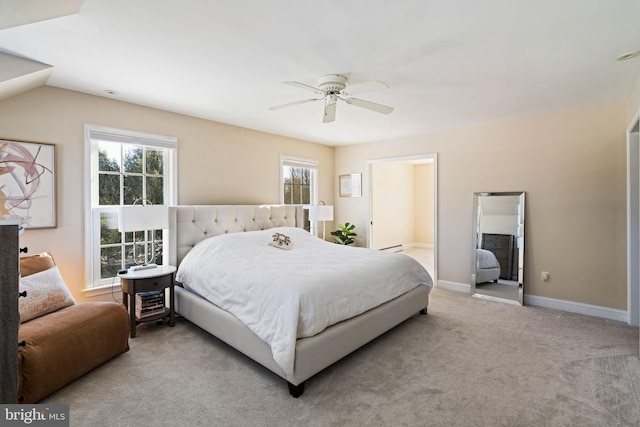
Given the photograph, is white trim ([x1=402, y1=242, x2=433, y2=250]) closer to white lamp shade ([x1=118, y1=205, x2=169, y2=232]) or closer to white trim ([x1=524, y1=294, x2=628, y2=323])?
white trim ([x1=524, y1=294, x2=628, y2=323])

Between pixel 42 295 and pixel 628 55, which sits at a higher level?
pixel 628 55

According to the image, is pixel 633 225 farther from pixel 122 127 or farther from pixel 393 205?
pixel 122 127

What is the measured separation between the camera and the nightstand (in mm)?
2992

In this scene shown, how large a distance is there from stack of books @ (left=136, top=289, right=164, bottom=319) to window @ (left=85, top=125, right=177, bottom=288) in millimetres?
563

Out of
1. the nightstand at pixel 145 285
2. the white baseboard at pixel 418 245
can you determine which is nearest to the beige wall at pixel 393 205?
the white baseboard at pixel 418 245

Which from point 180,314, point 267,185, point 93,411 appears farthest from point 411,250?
point 93,411

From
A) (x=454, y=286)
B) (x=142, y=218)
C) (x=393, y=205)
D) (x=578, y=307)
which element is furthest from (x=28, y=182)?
(x=393, y=205)

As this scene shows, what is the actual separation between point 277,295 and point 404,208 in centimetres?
691

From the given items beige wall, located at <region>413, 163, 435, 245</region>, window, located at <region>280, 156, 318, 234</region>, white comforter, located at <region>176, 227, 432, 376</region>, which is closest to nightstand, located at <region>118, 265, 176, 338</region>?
white comforter, located at <region>176, 227, 432, 376</region>

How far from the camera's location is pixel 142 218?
10.4 feet

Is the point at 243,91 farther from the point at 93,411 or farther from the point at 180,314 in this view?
the point at 93,411

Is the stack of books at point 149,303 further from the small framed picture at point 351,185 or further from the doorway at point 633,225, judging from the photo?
the doorway at point 633,225

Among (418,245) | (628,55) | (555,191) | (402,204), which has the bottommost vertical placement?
(418,245)

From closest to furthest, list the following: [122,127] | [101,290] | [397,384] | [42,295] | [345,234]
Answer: [397,384] < [42,295] < [101,290] < [122,127] < [345,234]
